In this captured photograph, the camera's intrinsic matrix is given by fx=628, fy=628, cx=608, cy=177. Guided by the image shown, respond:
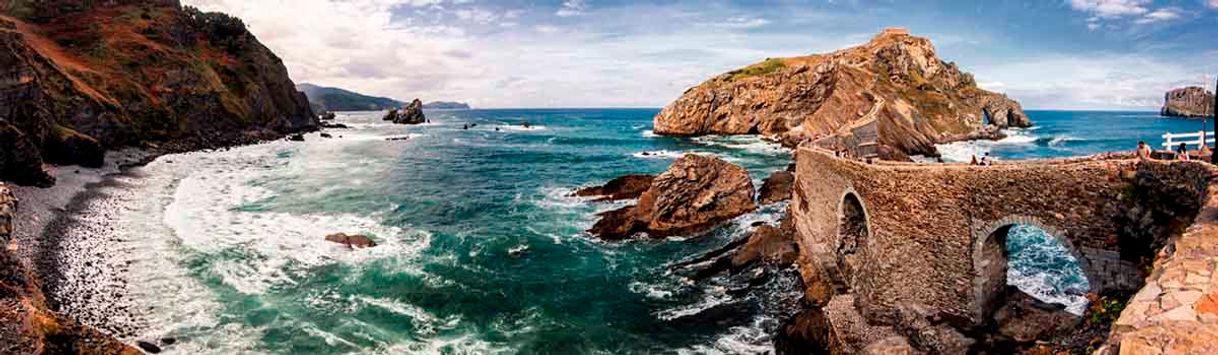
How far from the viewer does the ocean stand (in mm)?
21266

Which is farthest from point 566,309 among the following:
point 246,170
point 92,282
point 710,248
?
point 246,170

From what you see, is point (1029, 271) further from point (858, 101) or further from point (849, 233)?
point (858, 101)

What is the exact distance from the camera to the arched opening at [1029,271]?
16.6 meters

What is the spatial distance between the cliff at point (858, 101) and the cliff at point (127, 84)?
69970mm

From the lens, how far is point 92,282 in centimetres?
2427

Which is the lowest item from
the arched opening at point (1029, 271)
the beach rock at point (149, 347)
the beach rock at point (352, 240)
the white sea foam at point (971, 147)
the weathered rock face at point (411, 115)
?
the beach rock at point (149, 347)

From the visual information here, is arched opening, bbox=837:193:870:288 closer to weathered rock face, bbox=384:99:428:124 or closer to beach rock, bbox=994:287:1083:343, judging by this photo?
beach rock, bbox=994:287:1083:343

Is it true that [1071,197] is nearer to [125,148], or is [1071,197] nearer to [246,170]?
[246,170]

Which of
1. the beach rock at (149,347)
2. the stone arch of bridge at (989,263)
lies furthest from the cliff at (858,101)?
the beach rock at (149,347)

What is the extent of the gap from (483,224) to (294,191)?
1935cm

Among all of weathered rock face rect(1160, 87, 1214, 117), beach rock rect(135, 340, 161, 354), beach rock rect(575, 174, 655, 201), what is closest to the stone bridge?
beach rock rect(135, 340, 161, 354)

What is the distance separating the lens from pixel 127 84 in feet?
237

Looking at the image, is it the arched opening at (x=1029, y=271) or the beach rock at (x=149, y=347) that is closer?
the arched opening at (x=1029, y=271)

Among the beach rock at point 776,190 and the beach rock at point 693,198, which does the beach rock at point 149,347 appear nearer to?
the beach rock at point 693,198
